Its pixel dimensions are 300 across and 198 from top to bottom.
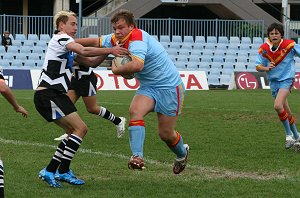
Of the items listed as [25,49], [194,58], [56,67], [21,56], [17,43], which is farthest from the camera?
[194,58]

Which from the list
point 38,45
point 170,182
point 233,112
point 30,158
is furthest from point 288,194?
point 38,45

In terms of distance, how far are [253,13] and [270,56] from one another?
27843mm

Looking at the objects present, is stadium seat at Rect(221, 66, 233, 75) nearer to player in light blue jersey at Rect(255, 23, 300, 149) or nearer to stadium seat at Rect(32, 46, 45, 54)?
stadium seat at Rect(32, 46, 45, 54)

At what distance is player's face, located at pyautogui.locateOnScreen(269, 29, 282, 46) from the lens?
13.1 meters

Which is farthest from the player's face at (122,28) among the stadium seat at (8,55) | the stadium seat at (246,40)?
the stadium seat at (246,40)

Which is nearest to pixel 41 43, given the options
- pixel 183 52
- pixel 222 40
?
pixel 183 52

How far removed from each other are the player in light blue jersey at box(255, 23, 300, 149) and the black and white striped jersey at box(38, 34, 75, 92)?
14.9 ft

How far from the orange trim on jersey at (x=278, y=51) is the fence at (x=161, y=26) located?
23.1 meters

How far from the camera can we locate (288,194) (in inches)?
347

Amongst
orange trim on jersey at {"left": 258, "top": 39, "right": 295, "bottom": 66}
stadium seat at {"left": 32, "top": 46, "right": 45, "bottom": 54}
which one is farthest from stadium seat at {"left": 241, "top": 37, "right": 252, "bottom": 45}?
orange trim on jersey at {"left": 258, "top": 39, "right": 295, "bottom": 66}

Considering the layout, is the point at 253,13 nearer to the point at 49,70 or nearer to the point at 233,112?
the point at 233,112

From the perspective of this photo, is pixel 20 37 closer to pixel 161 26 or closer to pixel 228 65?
pixel 161 26

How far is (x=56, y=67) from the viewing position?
9.34 m

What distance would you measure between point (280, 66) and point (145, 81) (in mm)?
4460
